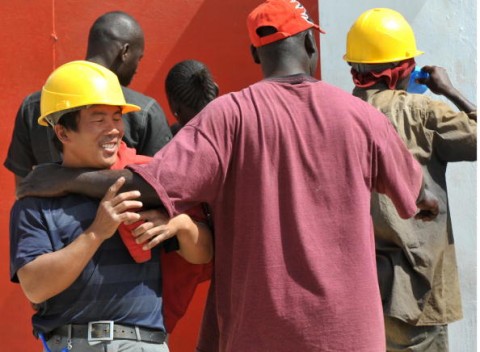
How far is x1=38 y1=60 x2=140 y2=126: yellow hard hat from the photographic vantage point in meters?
3.30

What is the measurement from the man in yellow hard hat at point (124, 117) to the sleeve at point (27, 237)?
95 centimetres

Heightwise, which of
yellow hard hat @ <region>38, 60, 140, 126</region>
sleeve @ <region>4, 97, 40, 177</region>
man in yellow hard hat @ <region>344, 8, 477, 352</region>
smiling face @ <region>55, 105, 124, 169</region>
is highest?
yellow hard hat @ <region>38, 60, 140, 126</region>

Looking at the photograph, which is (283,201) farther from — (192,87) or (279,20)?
(192,87)

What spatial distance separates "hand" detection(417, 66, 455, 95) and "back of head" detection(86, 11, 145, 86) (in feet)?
4.28

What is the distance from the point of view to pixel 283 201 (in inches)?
123

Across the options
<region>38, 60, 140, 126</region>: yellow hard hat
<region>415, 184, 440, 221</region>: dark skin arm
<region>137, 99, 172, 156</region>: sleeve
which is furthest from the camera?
<region>137, 99, 172, 156</region>: sleeve

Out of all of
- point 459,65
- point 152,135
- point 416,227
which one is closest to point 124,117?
point 152,135

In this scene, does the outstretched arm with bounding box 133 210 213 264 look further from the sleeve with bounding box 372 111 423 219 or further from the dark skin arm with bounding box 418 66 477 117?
the dark skin arm with bounding box 418 66 477 117

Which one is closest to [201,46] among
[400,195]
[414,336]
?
[414,336]

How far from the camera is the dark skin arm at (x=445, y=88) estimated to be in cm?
448

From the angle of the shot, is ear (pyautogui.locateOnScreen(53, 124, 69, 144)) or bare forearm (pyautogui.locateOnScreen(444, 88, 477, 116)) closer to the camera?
ear (pyautogui.locateOnScreen(53, 124, 69, 144))

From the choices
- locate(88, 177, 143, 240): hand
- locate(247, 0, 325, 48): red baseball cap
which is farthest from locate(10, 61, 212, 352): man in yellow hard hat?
locate(247, 0, 325, 48): red baseball cap

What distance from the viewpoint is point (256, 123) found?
A: 10.3 ft

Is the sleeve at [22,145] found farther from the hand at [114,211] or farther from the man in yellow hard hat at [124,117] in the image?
the hand at [114,211]
